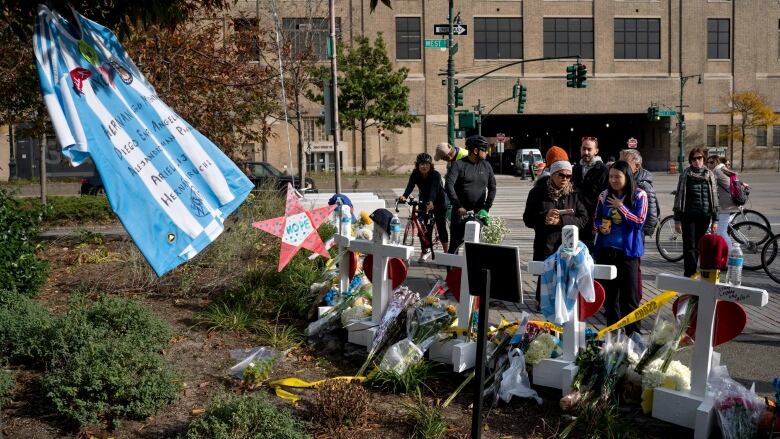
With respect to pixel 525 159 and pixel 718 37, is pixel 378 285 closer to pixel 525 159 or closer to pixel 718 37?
pixel 525 159

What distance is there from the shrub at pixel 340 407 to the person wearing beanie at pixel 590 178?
157 inches

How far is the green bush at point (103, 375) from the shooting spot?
469cm

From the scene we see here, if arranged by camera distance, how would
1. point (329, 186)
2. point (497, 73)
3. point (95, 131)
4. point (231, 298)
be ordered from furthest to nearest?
point (497, 73), point (329, 186), point (231, 298), point (95, 131)

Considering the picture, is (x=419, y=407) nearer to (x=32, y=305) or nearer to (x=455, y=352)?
(x=455, y=352)

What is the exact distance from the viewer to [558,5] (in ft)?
175

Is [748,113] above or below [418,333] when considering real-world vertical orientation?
above

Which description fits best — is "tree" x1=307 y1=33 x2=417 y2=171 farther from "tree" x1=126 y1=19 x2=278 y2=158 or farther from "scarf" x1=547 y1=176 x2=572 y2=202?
"scarf" x1=547 y1=176 x2=572 y2=202

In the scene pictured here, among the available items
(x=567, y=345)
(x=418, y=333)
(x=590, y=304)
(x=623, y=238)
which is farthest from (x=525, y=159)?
(x=567, y=345)

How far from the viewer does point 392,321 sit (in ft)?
19.0

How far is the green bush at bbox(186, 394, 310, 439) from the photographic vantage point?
407cm

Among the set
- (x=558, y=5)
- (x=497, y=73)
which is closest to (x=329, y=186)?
(x=497, y=73)

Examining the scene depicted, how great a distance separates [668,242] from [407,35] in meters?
42.3

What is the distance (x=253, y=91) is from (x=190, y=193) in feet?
35.8

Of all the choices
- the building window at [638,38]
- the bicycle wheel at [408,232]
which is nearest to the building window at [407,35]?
the building window at [638,38]
